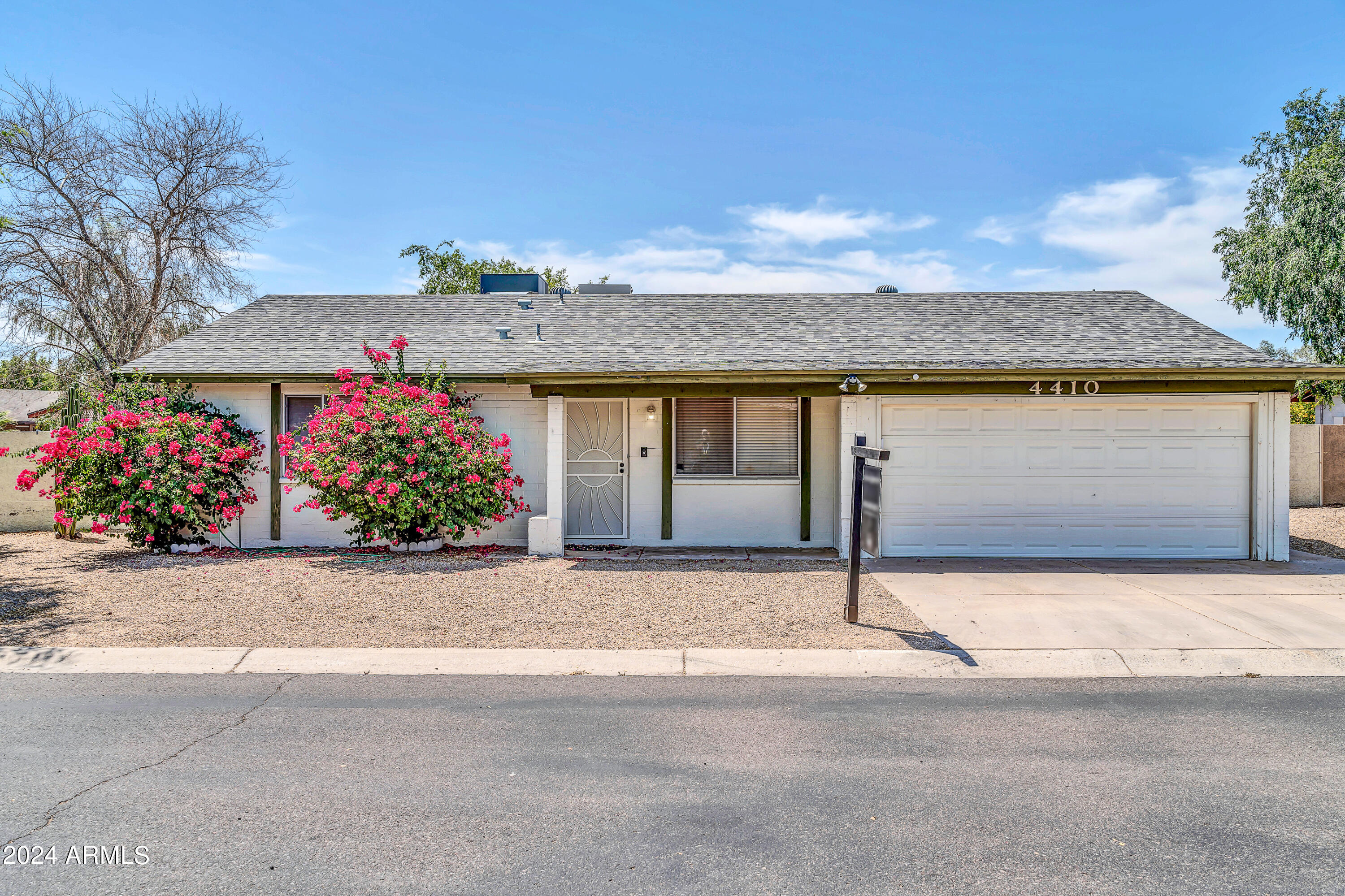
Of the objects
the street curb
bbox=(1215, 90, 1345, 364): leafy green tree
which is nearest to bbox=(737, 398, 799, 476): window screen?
the street curb

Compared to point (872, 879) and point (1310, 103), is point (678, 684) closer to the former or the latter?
point (872, 879)

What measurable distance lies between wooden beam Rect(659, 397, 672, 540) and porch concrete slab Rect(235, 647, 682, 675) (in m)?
5.26

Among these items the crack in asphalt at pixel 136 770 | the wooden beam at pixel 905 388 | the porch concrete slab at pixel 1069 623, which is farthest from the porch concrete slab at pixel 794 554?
the crack in asphalt at pixel 136 770

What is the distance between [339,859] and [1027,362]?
946 centimetres

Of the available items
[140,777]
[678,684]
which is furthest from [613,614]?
[140,777]

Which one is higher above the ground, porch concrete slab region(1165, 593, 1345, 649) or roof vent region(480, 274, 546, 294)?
roof vent region(480, 274, 546, 294)

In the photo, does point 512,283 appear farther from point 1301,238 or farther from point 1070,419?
point 1301,238

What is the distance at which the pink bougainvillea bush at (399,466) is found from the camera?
31.4 ft

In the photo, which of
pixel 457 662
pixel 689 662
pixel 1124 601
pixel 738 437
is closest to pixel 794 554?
pixel 738 437

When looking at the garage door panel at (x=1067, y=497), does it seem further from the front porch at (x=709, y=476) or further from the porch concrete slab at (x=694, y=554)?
the porch concrete slab at (x=694, y=554)

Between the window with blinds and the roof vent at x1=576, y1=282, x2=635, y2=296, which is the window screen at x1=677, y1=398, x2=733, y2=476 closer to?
the window with blinds

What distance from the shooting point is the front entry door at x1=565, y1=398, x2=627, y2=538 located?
11.4 metres

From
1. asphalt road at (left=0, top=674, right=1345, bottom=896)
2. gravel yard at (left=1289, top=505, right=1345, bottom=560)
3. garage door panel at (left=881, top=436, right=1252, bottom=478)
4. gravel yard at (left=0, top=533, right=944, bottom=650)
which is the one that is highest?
garage door panel at (left=881, top=436, right=1252, bottom=478)

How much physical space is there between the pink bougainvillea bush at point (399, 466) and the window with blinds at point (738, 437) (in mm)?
2718
